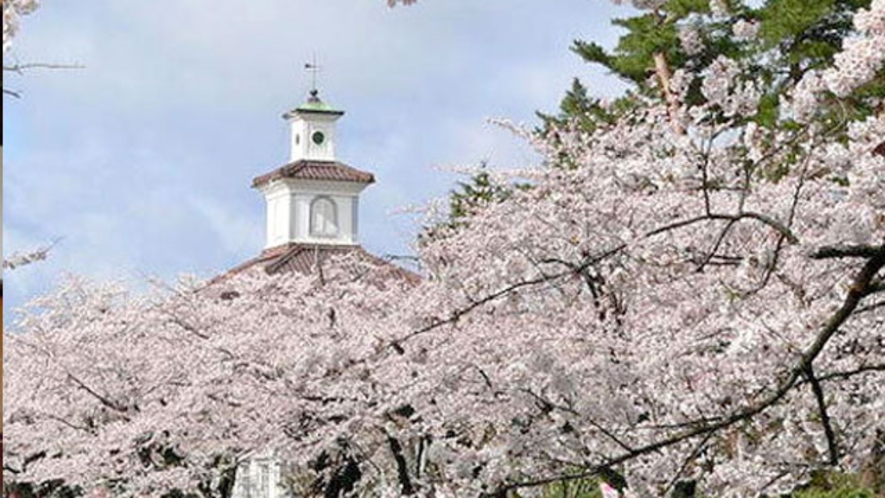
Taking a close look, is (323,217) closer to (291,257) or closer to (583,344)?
(291,257)

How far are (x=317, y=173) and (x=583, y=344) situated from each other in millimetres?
29071

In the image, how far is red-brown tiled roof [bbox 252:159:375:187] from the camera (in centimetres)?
3553

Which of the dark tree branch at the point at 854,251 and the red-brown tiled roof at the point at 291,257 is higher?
the red-brown tiled roof at the point at 291,257

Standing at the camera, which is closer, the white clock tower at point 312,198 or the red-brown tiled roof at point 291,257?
the red-brown tiled roof at point 291,257

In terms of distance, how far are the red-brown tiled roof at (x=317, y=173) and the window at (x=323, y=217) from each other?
0.59m

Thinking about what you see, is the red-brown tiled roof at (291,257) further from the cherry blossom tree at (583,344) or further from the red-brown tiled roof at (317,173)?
the cherry blossom tree at (583,344)

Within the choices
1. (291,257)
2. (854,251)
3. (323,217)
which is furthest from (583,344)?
(323,217)

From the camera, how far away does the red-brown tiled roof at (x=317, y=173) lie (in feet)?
117

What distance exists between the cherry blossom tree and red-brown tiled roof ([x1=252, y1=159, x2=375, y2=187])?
24.2m

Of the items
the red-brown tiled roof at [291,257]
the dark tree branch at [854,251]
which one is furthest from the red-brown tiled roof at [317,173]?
the dark tree branch at [854,251]

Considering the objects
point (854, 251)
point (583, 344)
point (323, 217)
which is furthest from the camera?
point (323, 217)

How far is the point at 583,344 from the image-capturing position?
23.3 feet

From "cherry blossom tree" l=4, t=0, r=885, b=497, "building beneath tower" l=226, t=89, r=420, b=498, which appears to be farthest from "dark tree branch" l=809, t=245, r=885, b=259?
"building beneath tower" l=226, t=89, r=420, b=498

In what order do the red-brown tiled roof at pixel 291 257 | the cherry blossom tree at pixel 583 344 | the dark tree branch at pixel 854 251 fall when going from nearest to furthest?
the dark tree branch at pixel 854 251, the cherry blossom tree at pixel 583 344, the red-brown tiled roof at pixel 291 257
